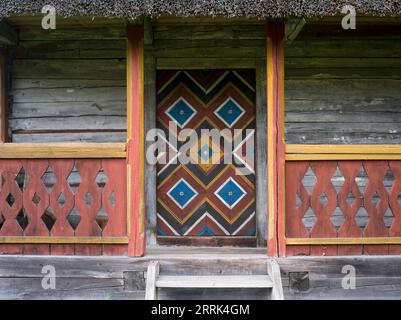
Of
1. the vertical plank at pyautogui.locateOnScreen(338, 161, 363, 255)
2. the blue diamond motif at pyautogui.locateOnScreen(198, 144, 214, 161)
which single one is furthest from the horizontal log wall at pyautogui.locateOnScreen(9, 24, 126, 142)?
the vertical plank at pyautogui.locateOnScreen(338, 161, 363, 255)

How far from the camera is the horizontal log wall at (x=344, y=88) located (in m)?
5.95

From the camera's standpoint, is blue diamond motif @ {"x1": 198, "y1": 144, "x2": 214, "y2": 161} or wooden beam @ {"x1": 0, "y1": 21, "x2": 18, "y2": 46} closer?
wooden beam @ {"x1": 0, "y1": 21, "x2": 18, "y2": 46}

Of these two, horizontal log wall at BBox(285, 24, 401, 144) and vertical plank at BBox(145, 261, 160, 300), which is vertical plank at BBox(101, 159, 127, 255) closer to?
vertical plank at BBox(145, 261, 160, 300)

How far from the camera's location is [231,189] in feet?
19.8

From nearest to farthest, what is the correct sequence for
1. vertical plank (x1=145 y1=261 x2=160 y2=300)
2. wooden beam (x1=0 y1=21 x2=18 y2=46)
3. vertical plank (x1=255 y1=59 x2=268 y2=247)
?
1. vertical plank (x1=145 y1=261 x2=160 y2=300)
2. wooden beam (x1=0 y1=21 x2=18 y2=46)
3. vertical plank (x1=255 y1=59 x2=268 y2=247)

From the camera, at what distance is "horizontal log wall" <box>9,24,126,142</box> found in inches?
235

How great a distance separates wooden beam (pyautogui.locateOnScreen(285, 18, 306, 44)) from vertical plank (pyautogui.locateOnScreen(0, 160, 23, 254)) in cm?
302

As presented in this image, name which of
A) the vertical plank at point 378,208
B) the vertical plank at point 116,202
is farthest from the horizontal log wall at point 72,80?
the vertical plank at point 378,208

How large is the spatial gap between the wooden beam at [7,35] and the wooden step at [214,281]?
129 inches

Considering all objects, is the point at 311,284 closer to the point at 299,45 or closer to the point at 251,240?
the point at 251,240

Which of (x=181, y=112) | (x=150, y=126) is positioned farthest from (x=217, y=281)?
(x=181, y=112)

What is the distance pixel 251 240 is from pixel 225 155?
1.09 metres
